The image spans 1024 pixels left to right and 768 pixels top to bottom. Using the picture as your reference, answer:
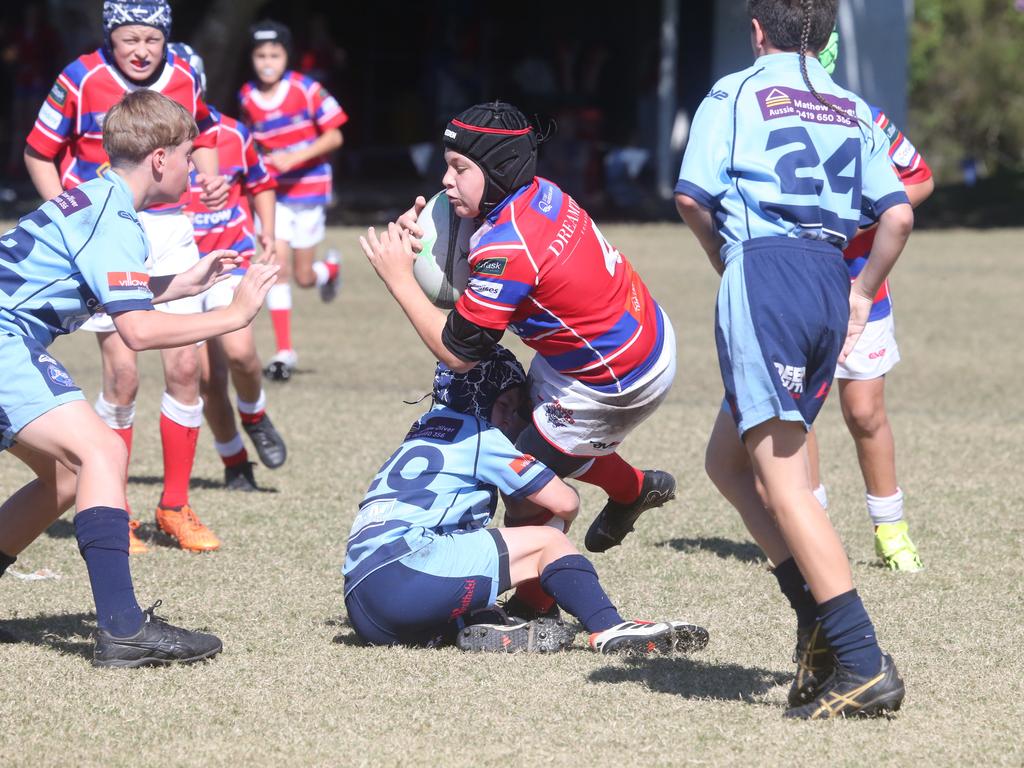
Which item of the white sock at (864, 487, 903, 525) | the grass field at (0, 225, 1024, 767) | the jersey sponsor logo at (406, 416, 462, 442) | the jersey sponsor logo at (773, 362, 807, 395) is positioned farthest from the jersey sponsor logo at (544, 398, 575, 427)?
the white sock at (864, 487, 903, 525)

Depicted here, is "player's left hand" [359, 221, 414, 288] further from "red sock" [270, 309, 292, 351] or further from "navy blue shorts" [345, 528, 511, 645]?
"red sock" [270, 309, 292, 351]

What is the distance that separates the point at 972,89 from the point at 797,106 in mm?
29856

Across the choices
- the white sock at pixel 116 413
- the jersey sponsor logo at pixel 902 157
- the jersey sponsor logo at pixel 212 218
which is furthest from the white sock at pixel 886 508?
the jersey sponsor logo at pixel 212 218

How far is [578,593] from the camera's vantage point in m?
4.32

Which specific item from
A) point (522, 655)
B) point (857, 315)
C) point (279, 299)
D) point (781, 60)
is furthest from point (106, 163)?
point (279, 299)

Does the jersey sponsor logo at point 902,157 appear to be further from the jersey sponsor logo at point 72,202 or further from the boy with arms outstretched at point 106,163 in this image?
the jersey sponsor logo at point 72,202

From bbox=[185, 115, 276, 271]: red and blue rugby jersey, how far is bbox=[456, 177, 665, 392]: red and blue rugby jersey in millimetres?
2652

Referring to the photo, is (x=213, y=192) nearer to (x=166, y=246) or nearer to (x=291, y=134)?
(x=166, y=246)

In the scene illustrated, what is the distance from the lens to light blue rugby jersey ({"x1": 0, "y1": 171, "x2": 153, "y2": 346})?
4164mm

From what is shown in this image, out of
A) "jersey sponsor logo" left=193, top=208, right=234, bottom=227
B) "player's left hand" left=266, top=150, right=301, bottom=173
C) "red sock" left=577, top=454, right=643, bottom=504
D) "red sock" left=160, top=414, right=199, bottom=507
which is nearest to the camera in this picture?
"red sock" left=577, top=454, right=643, bottom=504

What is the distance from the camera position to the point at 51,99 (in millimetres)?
6039

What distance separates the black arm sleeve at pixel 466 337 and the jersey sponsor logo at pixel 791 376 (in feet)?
2.84

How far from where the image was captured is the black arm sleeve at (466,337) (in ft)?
13.8

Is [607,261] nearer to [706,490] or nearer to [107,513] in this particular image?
[107,513]
